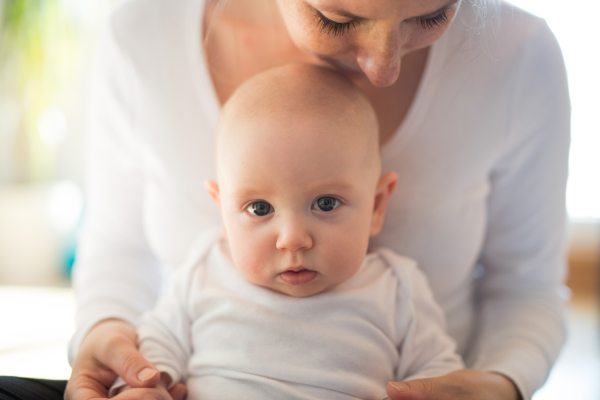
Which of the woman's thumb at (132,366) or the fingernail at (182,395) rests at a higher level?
the woman's thumb at (132,366)

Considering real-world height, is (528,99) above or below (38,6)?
below

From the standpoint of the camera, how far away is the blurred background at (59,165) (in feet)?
7.14

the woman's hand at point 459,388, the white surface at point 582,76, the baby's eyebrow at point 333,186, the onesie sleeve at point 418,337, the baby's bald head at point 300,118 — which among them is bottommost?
the woman's hand at point 459,388

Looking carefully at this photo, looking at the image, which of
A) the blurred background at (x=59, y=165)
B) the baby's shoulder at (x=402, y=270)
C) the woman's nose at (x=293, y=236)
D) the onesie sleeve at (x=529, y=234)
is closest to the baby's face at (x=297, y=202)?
the woman's nose at (x=293, y=236)

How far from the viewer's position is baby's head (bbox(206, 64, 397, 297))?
0.76 metres

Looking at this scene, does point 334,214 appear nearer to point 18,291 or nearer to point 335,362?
point 335,362

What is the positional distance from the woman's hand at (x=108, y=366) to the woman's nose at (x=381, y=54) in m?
0.56

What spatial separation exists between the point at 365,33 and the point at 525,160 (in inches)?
19.1

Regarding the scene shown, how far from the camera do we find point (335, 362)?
0.80 meters

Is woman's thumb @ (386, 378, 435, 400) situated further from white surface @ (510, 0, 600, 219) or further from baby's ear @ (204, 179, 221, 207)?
white surface @ (510, 0, 600, 219)

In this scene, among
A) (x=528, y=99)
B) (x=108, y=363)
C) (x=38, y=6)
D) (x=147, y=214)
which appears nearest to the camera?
(x=108, y=363)

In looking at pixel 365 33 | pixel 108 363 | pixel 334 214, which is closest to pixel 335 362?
pixel 334 214

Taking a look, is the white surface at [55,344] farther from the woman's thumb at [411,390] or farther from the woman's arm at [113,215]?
the woman's thumb at [411,390]

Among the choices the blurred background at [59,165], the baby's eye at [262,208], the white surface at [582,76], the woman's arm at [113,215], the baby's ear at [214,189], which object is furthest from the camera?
the white surface at [582,76]
